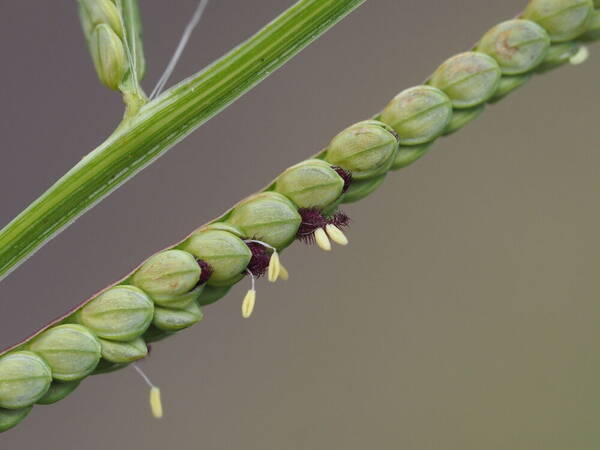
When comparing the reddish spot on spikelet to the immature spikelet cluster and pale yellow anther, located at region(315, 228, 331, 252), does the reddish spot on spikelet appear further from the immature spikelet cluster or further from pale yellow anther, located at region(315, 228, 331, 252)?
the immature spikelet cluster

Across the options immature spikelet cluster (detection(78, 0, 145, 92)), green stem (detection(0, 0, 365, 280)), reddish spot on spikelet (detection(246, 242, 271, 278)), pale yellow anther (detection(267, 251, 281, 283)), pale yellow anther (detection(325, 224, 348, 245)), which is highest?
immature spikelet cluster (detection(78, 0, 145, 92))

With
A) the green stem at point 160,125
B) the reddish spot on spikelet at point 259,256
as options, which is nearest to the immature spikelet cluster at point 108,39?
the green stem at point 160,125

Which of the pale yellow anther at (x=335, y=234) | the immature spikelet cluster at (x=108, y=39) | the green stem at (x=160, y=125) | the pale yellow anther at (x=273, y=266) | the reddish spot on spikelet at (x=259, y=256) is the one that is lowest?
the pale yellow anther at (x=335, y=234)

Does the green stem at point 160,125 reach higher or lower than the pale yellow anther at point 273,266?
higher

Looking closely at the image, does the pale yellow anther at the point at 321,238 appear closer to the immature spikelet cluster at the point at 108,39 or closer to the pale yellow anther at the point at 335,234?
the pale yellow anther at the point at 335,234

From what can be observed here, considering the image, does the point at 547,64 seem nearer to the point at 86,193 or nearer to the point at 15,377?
the point at 86,193

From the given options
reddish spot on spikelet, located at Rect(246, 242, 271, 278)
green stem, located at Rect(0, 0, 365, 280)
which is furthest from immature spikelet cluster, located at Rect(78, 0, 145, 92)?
reddish spot on spikelet, located at Rect(246, 242, 271, 278)

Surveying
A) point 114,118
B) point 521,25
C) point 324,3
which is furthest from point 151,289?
point 114,118

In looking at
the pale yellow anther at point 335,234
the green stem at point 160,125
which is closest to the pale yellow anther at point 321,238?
the pale yellow anther at point 335,234

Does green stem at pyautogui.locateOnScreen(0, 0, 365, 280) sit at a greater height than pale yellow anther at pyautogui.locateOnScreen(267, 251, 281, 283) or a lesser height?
greater
